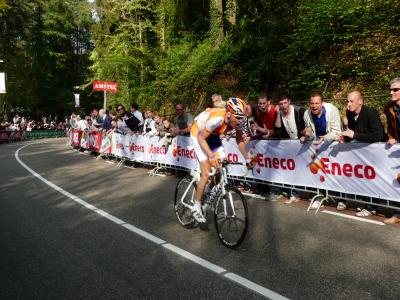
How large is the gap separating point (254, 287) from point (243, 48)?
17284 mm

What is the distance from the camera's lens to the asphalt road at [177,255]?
4156mm

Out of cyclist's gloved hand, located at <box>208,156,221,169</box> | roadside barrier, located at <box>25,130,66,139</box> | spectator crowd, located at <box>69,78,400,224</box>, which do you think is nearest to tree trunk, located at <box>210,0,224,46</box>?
spectator crowd, located at <box>69,78,400,224</box>

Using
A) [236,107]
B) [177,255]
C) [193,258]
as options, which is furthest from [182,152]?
[193,258]

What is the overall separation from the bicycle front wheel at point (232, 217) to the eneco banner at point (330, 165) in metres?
1.47

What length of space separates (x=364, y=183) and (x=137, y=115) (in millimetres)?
10110

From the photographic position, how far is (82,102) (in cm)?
6706

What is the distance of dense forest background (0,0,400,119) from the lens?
570 inches

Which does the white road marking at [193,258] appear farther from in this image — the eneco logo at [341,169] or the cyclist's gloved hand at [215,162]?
the eneco logo at [341,169]

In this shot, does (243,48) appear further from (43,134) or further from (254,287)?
(43,134)

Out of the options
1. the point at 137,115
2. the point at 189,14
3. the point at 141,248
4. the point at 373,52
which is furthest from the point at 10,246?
the point at 189,14

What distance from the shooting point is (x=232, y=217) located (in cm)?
552

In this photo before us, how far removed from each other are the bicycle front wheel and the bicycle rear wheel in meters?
0.83

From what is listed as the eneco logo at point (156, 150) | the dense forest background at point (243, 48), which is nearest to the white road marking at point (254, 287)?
the eneco logo at point (156, 150)

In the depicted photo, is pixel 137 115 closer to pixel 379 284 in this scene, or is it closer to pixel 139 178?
pixel 139 178
